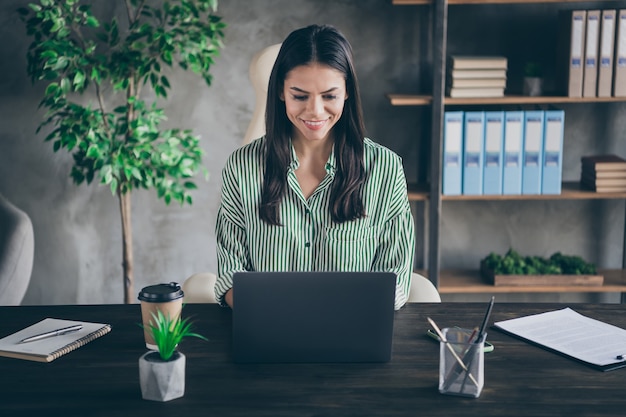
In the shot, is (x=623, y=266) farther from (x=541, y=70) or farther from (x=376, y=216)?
(x=376, y=216)

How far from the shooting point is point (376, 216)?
2066 mm

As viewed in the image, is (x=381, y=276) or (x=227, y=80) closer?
(x=381, y=276)

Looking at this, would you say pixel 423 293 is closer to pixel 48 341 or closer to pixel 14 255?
pixel 48 341

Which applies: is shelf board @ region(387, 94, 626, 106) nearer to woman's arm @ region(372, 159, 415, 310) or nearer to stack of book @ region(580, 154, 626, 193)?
stack of book @ region(580, 154, 626, 193)

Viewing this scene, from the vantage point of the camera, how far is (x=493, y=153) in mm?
3322

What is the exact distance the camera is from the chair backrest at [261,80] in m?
2.70

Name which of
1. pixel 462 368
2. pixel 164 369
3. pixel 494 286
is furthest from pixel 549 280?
pixel 164 369

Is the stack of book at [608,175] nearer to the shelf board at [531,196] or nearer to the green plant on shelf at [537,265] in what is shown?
the shelf board at [531,196]

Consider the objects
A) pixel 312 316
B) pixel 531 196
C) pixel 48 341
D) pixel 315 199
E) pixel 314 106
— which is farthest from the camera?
pixel 531 196

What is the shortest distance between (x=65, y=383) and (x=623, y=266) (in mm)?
2952

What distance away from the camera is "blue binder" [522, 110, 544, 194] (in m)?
3.30

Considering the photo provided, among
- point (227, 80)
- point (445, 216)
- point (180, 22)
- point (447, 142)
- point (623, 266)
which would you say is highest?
point (180, 22)

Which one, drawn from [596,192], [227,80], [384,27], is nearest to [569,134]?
[596,192]

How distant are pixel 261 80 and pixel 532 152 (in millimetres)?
1258
